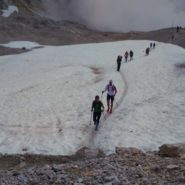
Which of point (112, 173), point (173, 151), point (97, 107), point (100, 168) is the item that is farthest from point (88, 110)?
point (112, 173)

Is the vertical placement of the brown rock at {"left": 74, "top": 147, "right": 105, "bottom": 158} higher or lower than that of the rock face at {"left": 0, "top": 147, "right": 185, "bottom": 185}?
lower

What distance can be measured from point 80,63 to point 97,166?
4632 cm

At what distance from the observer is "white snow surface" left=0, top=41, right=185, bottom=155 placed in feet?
72.9

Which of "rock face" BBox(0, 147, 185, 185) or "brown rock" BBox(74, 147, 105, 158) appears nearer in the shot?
"rock face" BBox(0, 147, 185, 185)

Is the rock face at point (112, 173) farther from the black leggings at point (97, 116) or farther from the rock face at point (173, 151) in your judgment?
A: the black leggings at point (97, 116)

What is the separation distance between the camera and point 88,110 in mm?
29328

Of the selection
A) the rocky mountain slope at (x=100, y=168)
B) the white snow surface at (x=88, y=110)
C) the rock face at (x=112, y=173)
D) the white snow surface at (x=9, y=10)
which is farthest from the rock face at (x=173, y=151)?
the white snow surface at (x=9, y=10)

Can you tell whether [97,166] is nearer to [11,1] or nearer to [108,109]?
[108,109]

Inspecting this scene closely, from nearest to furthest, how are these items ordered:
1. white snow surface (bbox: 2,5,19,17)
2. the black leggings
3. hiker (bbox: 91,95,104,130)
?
hiker (bbox: 91,95,104,130) < the black leggings < white snow surface (bbox: 2,5,19,17)

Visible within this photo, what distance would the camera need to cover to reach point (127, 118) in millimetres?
26203

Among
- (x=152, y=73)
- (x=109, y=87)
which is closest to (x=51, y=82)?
(x=152, y=73)

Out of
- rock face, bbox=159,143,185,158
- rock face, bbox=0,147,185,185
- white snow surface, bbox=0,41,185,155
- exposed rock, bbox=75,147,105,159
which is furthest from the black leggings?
rock face, bbox=0,147,185,185

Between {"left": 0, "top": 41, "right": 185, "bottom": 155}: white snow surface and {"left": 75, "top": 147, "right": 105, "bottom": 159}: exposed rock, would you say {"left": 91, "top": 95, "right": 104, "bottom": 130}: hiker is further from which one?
{"left": 75, "top": 147, "right": 105, "bottom": 159}: exposed rock

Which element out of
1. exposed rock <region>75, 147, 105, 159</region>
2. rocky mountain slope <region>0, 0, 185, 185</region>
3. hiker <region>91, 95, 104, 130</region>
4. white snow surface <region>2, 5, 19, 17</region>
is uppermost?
white snow surface <region>2, 5, 19, 17</region>
